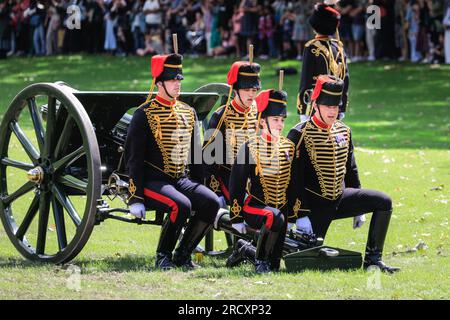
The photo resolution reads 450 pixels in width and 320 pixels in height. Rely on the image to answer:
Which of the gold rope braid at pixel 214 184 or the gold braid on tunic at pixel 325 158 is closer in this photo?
the gold braid on tunic at pixel 325 158

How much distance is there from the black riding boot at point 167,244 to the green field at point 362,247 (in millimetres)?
130

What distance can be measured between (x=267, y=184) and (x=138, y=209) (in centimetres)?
94

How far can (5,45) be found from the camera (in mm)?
33094

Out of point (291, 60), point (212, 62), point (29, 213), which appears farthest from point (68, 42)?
point (29, 213)

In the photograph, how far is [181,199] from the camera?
8.33 meters

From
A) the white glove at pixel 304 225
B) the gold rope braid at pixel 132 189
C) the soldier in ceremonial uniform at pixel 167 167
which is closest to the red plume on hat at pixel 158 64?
the soldier in ceremonial uniform at pixel 167 167

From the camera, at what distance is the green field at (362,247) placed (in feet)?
23.9

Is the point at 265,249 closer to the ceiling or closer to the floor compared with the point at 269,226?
closer to the floor

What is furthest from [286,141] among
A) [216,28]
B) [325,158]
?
[216,28]

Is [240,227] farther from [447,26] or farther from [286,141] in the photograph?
[447,26]

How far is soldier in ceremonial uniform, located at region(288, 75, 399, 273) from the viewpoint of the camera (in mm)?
8328

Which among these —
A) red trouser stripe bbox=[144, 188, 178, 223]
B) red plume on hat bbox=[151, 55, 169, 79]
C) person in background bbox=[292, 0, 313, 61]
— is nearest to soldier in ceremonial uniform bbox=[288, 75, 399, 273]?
red trouser stripe bbox=[144, 188, 178, 223]

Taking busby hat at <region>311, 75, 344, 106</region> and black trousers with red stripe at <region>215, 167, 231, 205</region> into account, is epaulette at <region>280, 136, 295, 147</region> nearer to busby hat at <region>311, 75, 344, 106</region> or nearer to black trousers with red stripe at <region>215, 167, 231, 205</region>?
busby hat at <region>311, 75, 344, 106</region>

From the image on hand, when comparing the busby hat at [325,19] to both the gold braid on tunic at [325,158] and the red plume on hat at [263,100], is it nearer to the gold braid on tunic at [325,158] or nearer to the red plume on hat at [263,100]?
the gold braid on tunic at [325,158]
